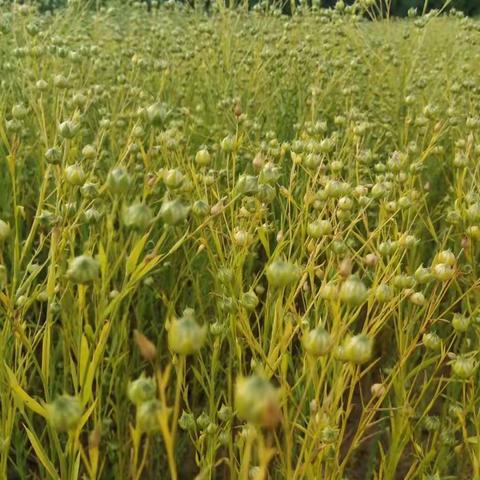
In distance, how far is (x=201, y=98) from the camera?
7.05 ft

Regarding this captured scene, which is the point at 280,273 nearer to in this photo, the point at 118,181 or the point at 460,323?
the point at 118,181

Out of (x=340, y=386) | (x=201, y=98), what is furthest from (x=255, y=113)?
(x=340, y=386)

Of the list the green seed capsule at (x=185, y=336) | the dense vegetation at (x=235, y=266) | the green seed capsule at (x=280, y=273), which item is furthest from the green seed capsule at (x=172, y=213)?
the green seed capsule at (x=185, y=336)

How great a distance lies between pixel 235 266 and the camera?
0.99m

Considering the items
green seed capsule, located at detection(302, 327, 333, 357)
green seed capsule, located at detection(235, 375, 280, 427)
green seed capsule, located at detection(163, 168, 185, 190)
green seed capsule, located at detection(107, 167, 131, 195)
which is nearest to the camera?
green seed capsule, located at detection(235, 375, 280, 427)

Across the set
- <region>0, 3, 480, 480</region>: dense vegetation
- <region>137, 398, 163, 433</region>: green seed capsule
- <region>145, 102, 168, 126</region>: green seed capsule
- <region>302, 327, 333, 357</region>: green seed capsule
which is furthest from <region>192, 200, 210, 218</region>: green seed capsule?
<region>137, 398, 163, 433</region>: green seed capsule

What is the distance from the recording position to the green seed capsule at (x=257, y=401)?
411 millimetres

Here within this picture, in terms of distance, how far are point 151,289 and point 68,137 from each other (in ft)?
1.46

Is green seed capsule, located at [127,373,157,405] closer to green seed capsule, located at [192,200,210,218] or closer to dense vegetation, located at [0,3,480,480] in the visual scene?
dense vegetation, located at [0,3,480,480]

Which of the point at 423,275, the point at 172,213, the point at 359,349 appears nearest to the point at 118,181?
the point at 172,213

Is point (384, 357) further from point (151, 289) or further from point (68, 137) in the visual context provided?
point (68, 137)

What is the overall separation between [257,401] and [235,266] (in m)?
0.58

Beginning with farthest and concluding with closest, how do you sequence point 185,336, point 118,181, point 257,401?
point 118,181, point 185,336, point 257,401

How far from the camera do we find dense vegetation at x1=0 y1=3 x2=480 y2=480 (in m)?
0.79
